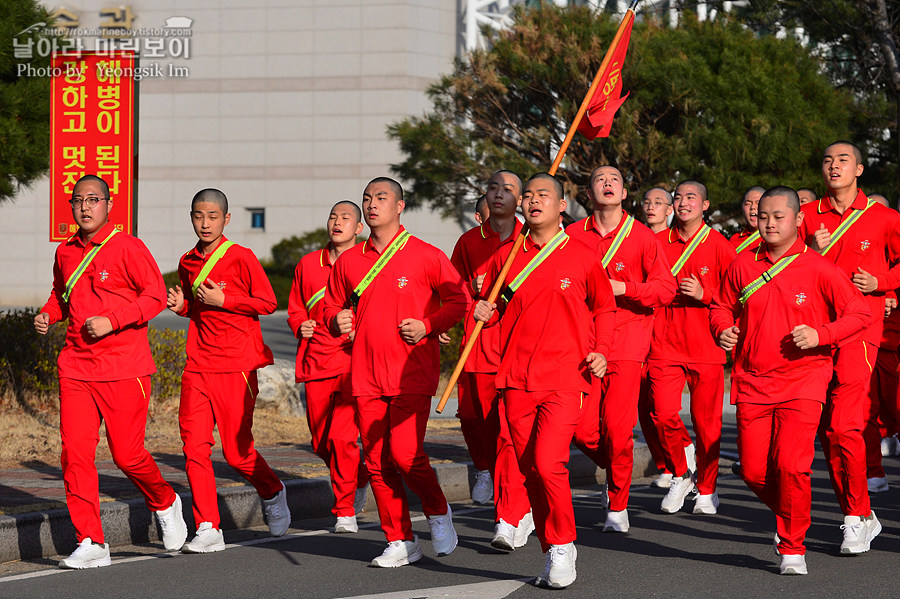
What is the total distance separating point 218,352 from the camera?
7.79m

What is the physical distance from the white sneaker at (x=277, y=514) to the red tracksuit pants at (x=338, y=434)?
31cm

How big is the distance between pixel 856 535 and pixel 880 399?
1.99 meters

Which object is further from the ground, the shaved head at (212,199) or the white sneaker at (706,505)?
the shaved head at (212,199)

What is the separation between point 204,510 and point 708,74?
1669 cm

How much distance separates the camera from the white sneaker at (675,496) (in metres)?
8.87

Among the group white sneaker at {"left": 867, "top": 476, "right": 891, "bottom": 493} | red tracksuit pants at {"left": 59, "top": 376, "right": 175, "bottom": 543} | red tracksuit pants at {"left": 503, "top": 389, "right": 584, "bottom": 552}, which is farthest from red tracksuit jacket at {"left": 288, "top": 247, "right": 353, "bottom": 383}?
white sneaker at {"left": 867, "top": 476, "right": 891, "bottom": 493}

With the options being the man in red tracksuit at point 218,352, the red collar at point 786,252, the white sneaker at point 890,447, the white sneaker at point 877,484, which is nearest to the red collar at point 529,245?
the red collar at point 786,252

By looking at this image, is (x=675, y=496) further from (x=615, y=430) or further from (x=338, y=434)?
(x=338, y=434)

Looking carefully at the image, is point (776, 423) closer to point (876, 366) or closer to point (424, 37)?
point (876, 366)

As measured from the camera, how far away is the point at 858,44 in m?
23.5

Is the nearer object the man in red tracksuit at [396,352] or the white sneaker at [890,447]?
the man in red tracksuit at [396,352]

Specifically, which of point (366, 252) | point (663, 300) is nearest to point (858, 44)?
point (663, 300)

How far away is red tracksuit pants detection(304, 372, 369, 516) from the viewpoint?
26.6ft

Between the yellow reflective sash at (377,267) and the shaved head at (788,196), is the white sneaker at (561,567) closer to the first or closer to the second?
the yellow reflective sash at (377,267)
